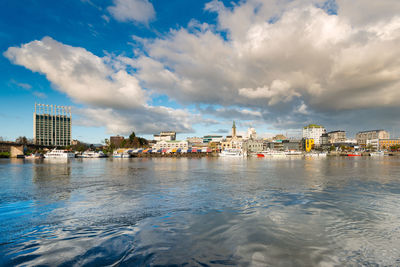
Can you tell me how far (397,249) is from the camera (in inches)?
292

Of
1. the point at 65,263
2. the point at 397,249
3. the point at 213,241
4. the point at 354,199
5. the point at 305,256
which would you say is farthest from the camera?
the point at 354,199

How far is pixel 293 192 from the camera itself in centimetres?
1781

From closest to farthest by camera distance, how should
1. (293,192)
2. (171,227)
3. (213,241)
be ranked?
(213,241) → (171,227) → (293,192)

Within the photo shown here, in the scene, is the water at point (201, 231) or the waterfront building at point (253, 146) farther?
the waterfront building at point (253, 146)

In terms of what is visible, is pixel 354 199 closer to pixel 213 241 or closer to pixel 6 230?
pixel 213 241

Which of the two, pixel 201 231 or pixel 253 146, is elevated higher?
pixel 253 146

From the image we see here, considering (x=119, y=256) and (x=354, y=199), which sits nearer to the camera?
(x=119, y=256)

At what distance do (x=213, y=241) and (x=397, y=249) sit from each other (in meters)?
6.04

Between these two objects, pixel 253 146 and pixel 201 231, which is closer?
pixel 201 231

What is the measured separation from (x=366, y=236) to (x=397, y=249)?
1.15 m

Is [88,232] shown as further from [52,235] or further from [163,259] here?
[163,259]

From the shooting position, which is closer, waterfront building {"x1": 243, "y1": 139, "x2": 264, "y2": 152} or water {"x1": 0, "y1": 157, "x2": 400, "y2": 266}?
water {"x1": 0, "y1": 157, "x2": 400, "y2": 266}

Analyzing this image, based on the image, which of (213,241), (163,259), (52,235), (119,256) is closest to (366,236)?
(213,241)

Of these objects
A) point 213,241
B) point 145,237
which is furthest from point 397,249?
point 145,237
